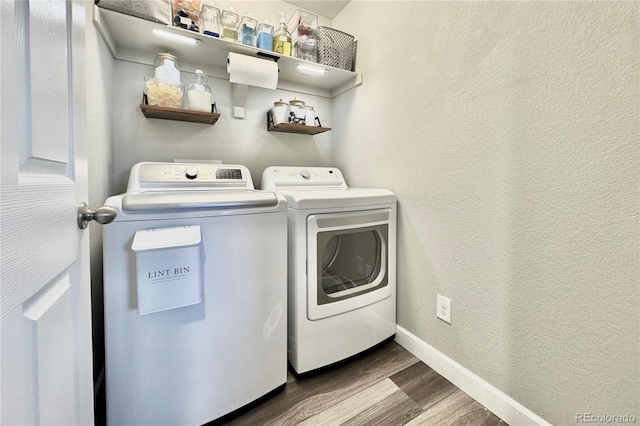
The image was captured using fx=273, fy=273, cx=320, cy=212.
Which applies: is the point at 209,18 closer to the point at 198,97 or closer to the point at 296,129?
the point at 198,97

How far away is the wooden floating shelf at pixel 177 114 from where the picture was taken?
1438mm

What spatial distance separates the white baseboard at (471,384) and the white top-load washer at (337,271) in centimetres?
16

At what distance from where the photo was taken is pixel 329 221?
4.41 feet

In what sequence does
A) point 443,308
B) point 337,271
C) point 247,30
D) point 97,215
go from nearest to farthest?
point 97,215 → point 443,308 → point 337,271 → point 247,30

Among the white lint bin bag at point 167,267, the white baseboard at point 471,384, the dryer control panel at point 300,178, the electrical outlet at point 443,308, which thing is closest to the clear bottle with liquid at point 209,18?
the dryer control panel at point 300,178

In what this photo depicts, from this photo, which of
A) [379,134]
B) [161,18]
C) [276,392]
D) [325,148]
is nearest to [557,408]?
[276,392]

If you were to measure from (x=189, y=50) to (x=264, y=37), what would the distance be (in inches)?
17.1

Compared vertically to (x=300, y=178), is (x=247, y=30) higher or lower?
higher

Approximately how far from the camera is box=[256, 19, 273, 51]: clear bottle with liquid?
1613 millimetres

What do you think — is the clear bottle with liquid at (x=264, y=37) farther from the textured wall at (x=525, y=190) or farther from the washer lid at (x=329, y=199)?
the washer lid at (x=329, y=199)

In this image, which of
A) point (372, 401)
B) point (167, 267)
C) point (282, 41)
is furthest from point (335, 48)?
point (372, 401)

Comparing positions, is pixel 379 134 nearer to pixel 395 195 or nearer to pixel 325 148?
pixel 395 195

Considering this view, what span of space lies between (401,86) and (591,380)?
1511 millimetres

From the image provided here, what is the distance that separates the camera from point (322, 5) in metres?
2.04
